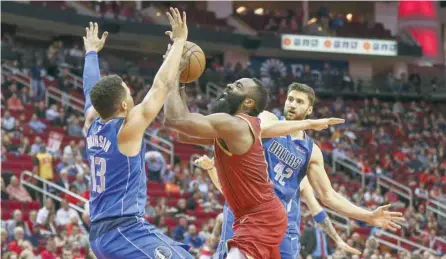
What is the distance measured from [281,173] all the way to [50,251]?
682 centimetres

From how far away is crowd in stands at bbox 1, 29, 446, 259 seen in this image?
15.7 metres

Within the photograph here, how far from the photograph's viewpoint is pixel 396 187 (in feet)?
85.3

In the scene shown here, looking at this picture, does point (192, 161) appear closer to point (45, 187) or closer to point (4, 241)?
point (45, 187)

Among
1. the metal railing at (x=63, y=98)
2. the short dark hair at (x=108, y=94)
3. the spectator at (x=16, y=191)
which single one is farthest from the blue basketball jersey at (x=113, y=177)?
the metal railing at (x=63, y=98)

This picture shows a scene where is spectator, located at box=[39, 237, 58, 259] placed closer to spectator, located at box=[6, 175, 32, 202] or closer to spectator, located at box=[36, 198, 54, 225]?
spectator, located at box=[36, 198, 54, 225]

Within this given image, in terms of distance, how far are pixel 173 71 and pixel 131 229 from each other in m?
1.10

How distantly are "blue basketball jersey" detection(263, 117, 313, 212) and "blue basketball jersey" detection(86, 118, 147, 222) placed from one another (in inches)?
76.4

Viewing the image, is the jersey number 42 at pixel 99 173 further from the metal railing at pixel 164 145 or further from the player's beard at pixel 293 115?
the metal railing at pixel 164 145

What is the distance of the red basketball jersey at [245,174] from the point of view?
637cm

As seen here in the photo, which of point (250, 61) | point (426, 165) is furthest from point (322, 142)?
point (250, 61)

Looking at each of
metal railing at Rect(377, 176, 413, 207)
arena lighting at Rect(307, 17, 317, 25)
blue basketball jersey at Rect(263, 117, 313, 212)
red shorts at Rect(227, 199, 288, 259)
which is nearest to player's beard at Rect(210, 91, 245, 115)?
red shorts at Rect(227, 199, 288, 259)

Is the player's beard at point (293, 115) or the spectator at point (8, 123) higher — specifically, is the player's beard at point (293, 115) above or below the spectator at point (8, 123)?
above

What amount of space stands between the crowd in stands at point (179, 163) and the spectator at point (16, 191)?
0.02m

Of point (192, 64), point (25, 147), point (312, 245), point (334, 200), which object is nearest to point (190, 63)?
point (192, 64)
